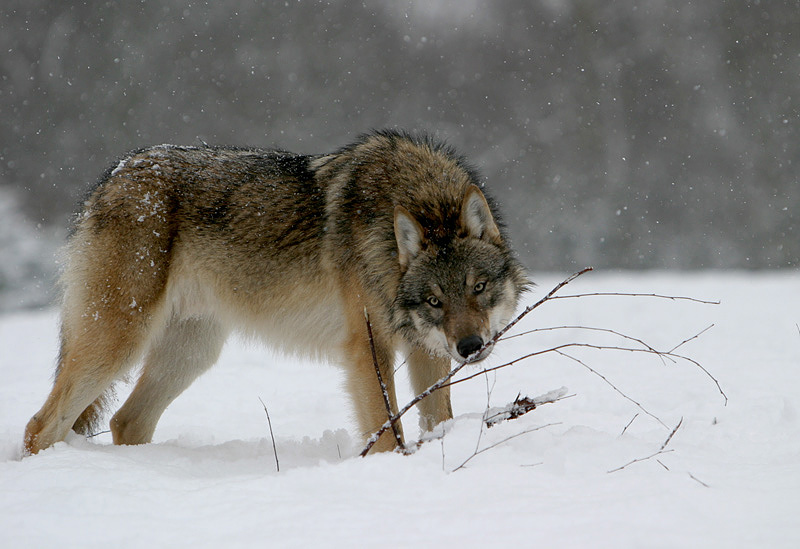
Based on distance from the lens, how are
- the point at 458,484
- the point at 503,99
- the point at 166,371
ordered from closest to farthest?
the point at 458,484 < the point at 166,371 < the point at 503,99

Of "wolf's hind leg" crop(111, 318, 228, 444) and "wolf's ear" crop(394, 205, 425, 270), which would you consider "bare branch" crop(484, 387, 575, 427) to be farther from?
"wolf's hind leg" crop(111, 318, 228, 444)

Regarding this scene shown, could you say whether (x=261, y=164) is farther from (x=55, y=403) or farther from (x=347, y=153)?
(x=55, y=403)

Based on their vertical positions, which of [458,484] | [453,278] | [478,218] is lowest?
[458,484]

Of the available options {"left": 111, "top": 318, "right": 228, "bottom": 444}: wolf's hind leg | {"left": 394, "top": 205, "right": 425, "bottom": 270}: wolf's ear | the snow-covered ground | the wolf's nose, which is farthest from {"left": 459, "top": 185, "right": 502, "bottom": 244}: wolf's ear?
{"left": 111, "top": 318, "right": 228, "bottom": 444}: wolf's hind leg

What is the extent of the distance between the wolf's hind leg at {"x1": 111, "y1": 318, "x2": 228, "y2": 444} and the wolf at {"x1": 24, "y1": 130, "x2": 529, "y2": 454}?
0.03ft

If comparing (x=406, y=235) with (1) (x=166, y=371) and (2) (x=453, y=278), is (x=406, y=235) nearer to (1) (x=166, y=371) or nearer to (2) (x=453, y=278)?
(2) (x=453, y=278)

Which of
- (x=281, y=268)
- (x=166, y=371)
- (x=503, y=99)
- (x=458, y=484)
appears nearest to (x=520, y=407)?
(x=458, y=484)

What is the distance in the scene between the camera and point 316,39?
20766mm

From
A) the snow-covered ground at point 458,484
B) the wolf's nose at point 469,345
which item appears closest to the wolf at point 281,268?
the wolf's nose at point 469,345

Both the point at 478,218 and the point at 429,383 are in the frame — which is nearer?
the point at 478,218

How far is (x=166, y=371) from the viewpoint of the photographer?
4.44 metres

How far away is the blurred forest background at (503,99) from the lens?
1886 centimetres

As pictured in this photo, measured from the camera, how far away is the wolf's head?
3.51 metres

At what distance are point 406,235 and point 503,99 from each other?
1813 cm
